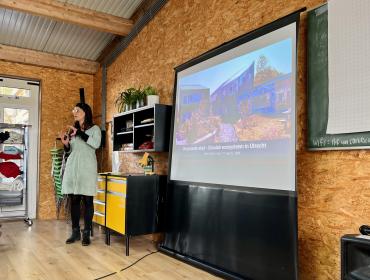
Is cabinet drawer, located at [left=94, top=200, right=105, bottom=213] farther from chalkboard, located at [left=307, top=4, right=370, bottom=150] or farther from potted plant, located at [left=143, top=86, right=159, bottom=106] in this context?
chalkboard, located at [left=307, top=4, right=370, bottom=150]

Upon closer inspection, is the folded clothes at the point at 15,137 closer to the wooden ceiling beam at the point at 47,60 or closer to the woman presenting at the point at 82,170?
the wooden ceiling beam at the point at 47,60

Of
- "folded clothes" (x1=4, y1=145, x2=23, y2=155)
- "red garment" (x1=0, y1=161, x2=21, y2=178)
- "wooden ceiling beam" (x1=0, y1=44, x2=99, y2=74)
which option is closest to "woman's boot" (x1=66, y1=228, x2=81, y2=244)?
"red garment" (x1=0, y1=161, x2=21, y2=178)

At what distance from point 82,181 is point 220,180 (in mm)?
1795

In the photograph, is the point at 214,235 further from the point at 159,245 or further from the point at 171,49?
the point at 171,49

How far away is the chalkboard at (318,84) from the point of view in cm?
222

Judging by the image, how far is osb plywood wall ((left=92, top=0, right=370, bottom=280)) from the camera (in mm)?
2096

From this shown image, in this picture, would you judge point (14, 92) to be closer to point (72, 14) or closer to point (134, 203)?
point (72, 14)

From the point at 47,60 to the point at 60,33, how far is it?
0.71 m

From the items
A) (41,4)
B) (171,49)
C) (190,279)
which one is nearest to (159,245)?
(190,279)

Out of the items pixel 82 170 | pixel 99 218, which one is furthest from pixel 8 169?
pixel 99 218

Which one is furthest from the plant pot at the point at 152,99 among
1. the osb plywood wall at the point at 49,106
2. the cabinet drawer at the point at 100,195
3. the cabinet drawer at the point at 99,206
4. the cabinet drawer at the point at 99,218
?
the osb plywood wall at the point at 49,106

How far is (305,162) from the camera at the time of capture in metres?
2.40

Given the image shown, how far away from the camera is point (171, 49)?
407cm

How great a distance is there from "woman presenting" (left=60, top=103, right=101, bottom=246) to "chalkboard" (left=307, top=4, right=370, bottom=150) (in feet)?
8.42
